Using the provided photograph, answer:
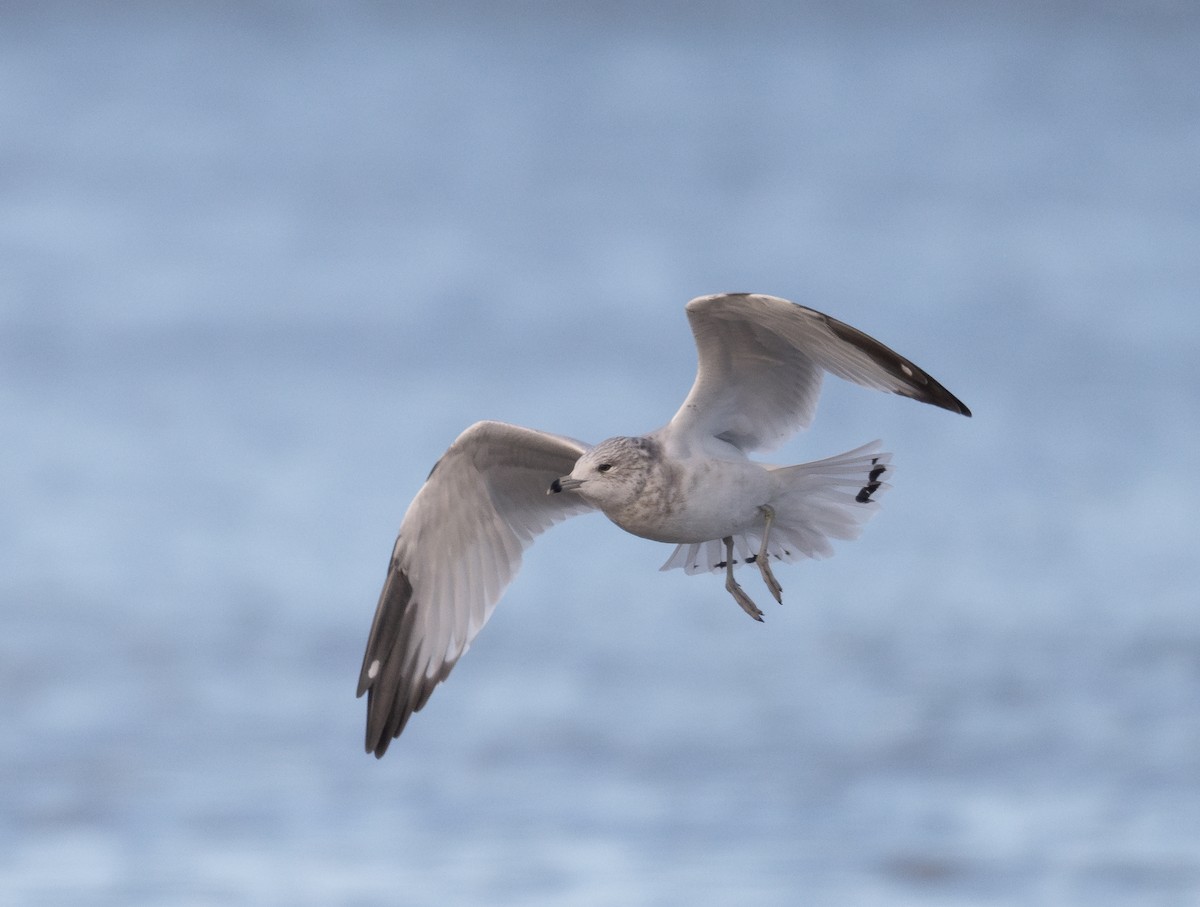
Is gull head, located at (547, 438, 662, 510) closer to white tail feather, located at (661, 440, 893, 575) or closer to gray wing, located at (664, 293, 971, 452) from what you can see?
gray wing, located at (664, 293, 971, 452)

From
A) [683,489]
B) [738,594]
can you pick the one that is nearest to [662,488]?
[683,489]

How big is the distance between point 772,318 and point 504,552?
2.09 m

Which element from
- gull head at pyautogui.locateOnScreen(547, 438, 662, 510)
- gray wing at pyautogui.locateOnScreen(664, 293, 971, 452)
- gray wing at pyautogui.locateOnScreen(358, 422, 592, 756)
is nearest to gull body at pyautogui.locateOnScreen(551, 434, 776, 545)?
gull head at pyautogui.locateOnScreen(547, 438, 662, 510)

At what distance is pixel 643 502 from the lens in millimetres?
6590

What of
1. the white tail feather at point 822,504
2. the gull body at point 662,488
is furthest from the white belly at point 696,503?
the white tail feather at point 822,504

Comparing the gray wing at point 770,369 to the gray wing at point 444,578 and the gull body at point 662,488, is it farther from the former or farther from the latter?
the gray wing at point 444,578

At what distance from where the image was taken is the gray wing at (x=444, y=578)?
Result: 7.84 m

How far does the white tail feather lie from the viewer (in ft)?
23.4

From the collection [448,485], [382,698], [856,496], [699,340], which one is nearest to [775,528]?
[856,496]

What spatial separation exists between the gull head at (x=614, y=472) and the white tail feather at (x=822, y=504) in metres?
0.72

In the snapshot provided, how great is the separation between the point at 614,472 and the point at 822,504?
112 centimetres

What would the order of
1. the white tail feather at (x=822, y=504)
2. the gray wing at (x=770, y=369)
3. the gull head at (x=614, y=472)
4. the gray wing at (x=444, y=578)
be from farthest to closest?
1. the gray wing at (x=444, y=578)
2. the white tail feather at (x=822, y=504)
3. the gull head at (x=614, y=472)
4. the gray wing at (x=770, y=369)

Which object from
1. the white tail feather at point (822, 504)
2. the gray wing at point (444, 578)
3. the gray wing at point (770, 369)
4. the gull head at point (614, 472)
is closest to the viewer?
the gray wing at point (770, 369)

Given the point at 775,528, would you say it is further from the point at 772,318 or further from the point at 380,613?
the point at 380,613
